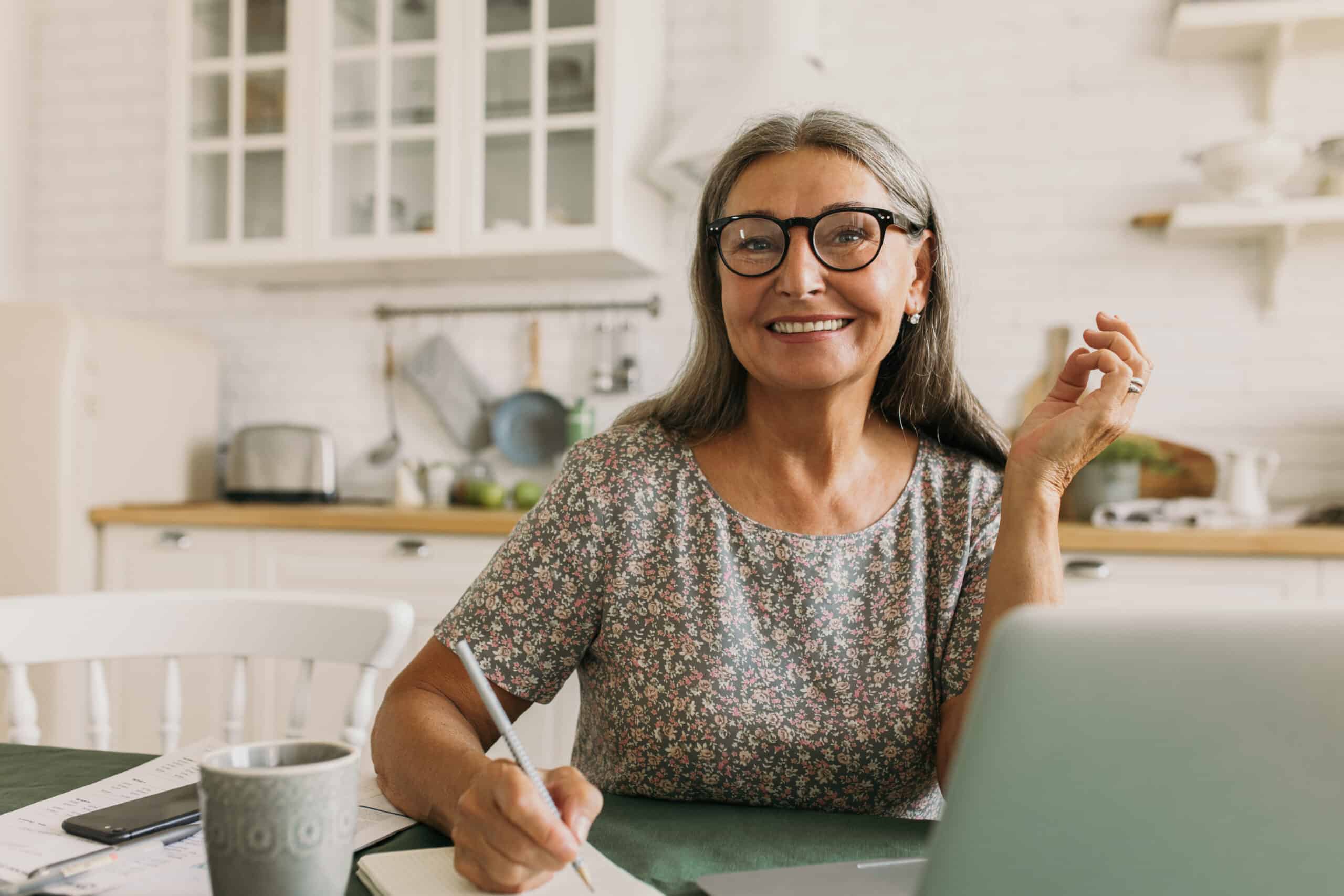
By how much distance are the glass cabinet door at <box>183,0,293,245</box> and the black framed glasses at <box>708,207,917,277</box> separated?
7.45ft

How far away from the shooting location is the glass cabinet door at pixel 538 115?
2.93 meters

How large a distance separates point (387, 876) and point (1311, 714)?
0.55m

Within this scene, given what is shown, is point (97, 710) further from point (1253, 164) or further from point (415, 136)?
point (1253, 164)

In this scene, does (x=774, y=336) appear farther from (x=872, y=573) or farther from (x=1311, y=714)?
(x=1311, y=714)

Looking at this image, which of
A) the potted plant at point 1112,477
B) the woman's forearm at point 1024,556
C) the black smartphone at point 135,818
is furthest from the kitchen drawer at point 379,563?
the black smartphone at point 135,818

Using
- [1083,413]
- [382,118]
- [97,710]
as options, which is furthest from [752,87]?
[97,710]

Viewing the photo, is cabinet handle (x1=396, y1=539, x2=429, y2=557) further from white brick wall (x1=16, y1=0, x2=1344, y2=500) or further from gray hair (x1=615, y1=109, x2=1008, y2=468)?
gray hair (x1=615, y1=109, x2=1008, y2=468)

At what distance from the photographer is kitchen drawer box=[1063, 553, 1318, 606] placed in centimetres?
227

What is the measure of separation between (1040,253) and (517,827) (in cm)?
265

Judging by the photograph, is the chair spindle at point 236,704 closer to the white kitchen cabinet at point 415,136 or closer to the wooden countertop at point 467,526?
the wooden countertop at point 467,526

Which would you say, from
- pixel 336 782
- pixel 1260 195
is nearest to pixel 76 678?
pixel 336 782

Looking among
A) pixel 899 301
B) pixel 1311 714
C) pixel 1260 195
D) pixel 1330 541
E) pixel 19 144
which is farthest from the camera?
pixel 19 144

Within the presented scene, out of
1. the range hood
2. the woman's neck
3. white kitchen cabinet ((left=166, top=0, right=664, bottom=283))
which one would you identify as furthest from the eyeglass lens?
white kitchen cabinet ((left=166, top=0, right=664, bottom=283))

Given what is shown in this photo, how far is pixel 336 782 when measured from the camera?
0.61m
